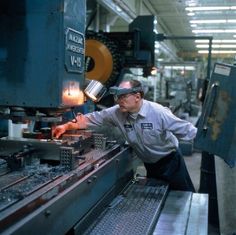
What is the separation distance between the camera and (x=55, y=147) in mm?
1792

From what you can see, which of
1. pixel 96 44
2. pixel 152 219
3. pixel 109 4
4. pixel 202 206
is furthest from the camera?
pixel 109 4

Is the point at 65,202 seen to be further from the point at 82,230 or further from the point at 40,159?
the point at 40,159

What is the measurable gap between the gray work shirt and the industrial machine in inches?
19.1

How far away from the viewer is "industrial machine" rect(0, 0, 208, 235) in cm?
146

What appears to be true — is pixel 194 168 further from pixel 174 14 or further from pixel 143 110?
pixel 174 14

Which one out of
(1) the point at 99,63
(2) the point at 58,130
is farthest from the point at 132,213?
(1) the point at 99,63

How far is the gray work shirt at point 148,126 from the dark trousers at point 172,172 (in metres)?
0.10

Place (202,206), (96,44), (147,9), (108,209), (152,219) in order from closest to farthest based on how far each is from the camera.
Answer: (152,219)
(108,209)
(202,206)
(96,44)
(147,9)

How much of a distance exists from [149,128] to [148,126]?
0.02 meters

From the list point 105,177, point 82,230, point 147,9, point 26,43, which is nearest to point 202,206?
point 105,177

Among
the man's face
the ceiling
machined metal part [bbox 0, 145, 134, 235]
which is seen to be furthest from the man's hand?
the ceiling

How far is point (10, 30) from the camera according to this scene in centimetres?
167

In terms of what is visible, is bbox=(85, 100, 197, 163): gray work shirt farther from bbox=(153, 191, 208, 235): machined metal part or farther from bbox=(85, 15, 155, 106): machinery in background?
bbox=(85, 15, 155, 106): machinery in background

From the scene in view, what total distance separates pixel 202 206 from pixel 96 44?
230 centimetres
